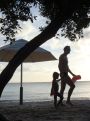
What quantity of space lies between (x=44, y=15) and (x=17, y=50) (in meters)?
3.14

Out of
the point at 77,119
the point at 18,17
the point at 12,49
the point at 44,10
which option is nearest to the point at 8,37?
the point at 18,17

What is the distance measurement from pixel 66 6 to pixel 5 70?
228 centimetres

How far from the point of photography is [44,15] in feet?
56.2

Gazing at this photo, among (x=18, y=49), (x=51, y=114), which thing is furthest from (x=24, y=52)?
(x=18, y=49)

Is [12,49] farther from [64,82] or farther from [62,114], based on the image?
[62,114]

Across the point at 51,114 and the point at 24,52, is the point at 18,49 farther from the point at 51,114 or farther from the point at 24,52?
the point at 24,52

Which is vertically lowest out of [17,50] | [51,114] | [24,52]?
[51,114]

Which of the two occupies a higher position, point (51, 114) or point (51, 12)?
point (51, 12)

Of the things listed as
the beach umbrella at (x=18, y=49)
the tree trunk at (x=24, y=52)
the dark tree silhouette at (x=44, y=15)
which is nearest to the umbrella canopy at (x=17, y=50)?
the beach umbrella at (x=18, y=49)

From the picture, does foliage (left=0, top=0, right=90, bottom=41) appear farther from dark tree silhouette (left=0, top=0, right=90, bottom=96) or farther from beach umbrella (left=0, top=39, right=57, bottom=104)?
beach umbrella (left=0, top=39, right=57, bottom=104)

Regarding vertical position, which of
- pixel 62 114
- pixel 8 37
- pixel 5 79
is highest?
pixel 8 37

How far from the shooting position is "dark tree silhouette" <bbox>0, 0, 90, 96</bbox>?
533 inches

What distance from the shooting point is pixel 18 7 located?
15164 millimetres

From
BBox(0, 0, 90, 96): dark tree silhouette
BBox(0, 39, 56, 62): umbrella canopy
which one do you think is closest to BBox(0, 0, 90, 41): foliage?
BBox(0, 0, 90, 96): dark tree silhouette
